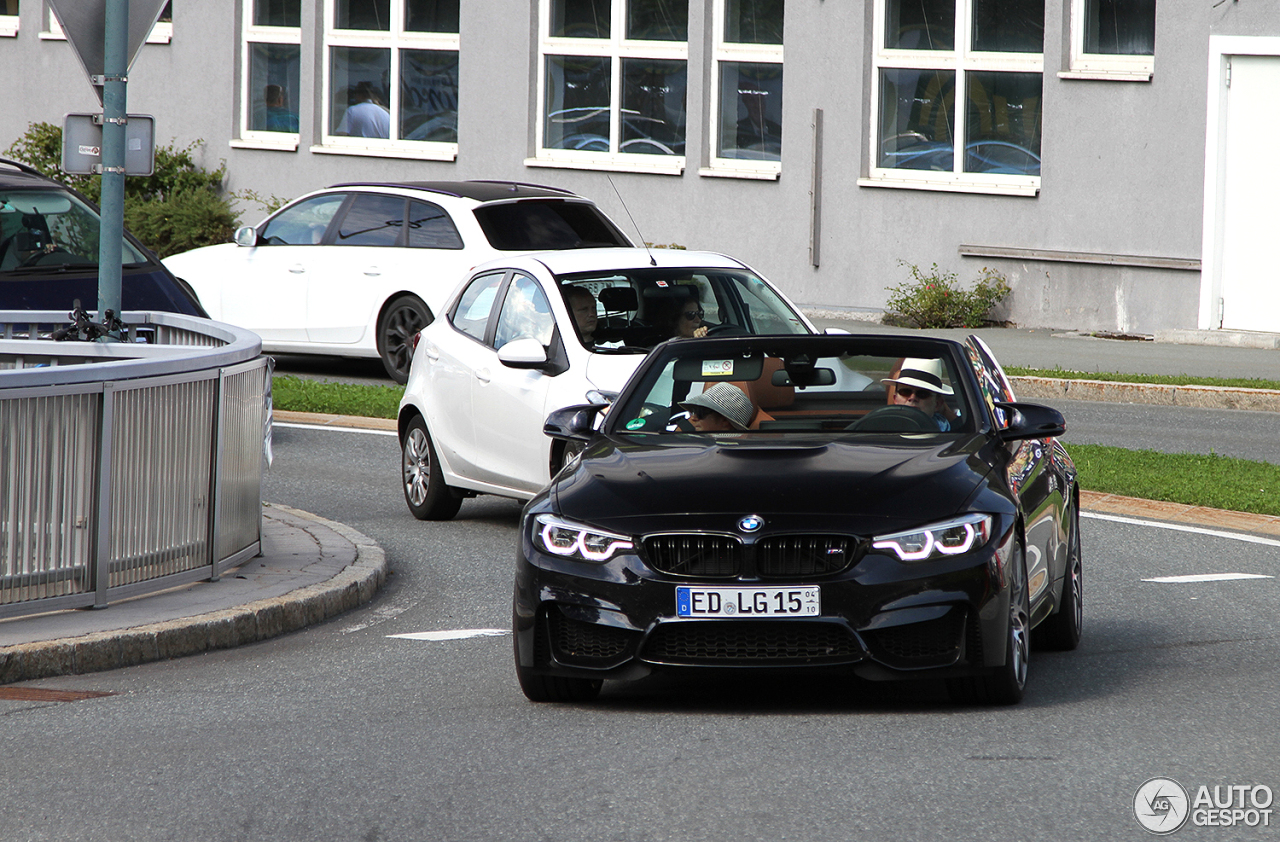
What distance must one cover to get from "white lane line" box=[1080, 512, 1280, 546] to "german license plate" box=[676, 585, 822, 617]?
4908 millimetres

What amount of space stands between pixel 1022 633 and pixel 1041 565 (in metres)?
0.52

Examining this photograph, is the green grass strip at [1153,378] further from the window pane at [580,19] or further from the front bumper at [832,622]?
the front bumper at [832,622]

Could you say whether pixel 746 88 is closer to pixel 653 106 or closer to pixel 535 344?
pixel 653 106

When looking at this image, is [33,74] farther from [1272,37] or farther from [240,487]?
[240,487]

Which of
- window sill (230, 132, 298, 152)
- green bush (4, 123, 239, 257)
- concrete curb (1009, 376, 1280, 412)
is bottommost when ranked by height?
concrete curb (1009, 376, 1280, 412)

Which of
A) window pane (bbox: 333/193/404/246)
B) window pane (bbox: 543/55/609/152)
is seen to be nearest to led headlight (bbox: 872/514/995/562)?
window pane (bbox: 333/193/404/246)

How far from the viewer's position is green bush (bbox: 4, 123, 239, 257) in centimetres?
2619

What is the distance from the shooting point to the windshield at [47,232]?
12.8 metres

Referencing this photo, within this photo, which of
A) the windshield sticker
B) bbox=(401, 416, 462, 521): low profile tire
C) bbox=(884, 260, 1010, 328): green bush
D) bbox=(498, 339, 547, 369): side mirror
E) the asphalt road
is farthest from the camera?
bbox=(884, 260, 1010, 328): green bush

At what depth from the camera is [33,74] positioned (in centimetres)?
2984

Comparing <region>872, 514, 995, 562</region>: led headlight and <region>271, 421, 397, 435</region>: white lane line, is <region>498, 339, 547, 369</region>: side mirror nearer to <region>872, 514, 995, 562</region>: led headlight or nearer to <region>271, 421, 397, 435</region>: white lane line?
<region>872, 514, 995, 562</region>: led headlight

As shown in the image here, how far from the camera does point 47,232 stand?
1298cm

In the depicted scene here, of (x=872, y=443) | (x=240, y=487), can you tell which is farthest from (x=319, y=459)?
(x=872, y=443)

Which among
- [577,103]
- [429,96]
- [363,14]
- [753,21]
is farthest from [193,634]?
[363,14]
